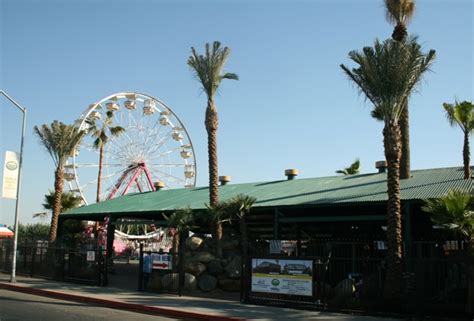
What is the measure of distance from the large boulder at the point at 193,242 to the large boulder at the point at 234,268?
2.21m

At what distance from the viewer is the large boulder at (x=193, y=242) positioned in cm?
2473

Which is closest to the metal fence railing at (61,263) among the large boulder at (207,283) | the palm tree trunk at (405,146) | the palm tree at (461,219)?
the large boulder at (207,283)

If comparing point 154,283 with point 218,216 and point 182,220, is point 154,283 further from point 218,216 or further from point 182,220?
point 218,216

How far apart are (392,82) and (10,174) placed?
17.0 m

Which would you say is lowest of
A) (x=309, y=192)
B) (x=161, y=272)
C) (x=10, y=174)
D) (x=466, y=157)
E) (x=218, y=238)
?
(x=161, y=272)

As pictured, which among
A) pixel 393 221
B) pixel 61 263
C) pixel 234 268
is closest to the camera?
pixel 393 221

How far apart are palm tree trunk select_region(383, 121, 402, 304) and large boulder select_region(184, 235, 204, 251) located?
33.1 feet

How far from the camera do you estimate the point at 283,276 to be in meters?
17.7

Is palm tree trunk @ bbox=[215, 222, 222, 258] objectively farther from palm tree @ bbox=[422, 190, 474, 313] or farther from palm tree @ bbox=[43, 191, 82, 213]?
palm tree @ bbox=[43, 191, 82, 213]

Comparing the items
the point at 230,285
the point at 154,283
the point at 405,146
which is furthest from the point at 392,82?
the point at 154,283

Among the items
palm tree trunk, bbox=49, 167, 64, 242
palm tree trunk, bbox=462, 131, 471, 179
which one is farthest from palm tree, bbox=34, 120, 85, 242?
palm tree trunk, bbox=462, 131, 471, 179

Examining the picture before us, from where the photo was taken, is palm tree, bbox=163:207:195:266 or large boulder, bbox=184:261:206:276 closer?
large boulder, bbox=184:261:206:276

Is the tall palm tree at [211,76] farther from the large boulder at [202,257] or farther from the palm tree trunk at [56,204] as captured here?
the palm tree trunk at [56,204]

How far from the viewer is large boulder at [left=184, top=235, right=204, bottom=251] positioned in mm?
24727
